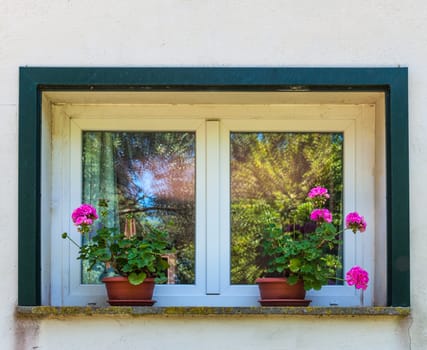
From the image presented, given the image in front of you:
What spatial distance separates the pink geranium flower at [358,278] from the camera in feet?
16.5

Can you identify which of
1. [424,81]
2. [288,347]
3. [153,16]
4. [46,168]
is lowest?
[288,347]

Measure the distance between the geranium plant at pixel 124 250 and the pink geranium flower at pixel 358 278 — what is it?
35.0 inches

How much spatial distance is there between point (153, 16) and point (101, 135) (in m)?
0.71

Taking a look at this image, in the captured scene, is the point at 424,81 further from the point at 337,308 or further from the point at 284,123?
the point at 337,308

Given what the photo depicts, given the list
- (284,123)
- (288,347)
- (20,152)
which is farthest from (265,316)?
(20,152)

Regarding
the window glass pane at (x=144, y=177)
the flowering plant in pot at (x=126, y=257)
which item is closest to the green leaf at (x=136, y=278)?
the flowering plant in pot at (x=126, y=257)

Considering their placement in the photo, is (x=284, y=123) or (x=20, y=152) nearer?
(x=20, y=152)

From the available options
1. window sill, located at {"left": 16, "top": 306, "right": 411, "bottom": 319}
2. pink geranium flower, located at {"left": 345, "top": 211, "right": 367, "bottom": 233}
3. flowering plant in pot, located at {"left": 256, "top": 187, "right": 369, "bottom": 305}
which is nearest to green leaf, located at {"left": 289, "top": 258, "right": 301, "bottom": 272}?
flowering plant in pot, located at {"left": 256, "top": 187, "right": 369, "bottom": 305}

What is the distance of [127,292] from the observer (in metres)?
5.09

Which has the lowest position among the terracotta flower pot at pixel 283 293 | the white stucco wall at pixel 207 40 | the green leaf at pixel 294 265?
the terracotta flower pot at pixel 283 293

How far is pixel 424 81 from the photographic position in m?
5.12

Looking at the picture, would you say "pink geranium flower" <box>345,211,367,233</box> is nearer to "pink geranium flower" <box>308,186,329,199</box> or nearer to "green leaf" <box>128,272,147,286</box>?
"pink geranium flower" <box>308,186,329,199</box>

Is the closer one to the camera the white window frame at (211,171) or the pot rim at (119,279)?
the pot rim at (119,279)

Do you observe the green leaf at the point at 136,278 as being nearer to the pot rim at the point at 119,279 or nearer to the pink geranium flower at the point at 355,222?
the pot rim at the point at 119,279
